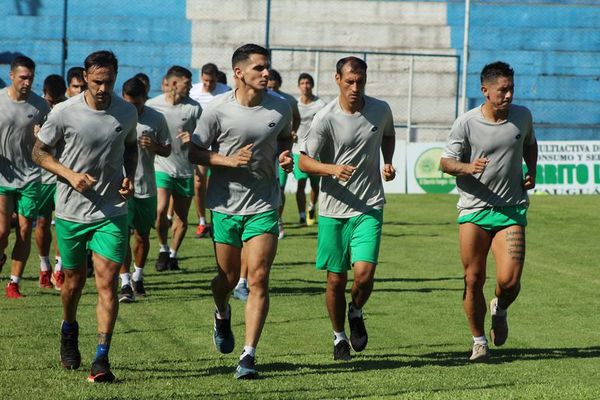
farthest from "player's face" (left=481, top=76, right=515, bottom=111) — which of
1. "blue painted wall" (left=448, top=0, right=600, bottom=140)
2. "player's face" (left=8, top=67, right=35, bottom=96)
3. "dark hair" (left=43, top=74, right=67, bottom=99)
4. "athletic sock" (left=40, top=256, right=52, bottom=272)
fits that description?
"blue painted wall" (left=448, top=0, right=600, bottom=140)

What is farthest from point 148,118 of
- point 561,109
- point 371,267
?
point 561,109

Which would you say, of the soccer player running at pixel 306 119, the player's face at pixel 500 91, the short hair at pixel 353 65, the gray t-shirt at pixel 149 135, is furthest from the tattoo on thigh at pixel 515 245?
the soccer player running at pixel 306 119

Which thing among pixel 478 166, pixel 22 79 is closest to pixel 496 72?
pixel 478 166

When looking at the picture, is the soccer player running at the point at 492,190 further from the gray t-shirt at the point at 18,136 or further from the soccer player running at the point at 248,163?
the gray t-shirt at the point at 18,136

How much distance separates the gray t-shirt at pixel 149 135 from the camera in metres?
12.7

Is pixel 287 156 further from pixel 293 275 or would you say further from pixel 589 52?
pixel 589 52

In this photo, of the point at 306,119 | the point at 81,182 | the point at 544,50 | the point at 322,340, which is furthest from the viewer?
the point at 544,50

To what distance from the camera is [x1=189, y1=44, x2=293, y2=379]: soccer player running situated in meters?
8.76

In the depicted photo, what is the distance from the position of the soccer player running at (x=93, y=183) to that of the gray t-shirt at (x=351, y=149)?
56.8 inches

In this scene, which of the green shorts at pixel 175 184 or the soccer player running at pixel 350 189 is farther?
the green shorts at pixel 175 184

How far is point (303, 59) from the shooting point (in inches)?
1179

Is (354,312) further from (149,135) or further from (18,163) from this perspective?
(18,163)

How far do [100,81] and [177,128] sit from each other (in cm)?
707

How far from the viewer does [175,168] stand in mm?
15102
